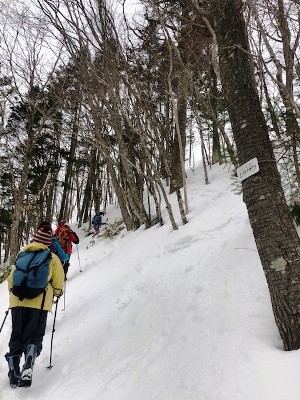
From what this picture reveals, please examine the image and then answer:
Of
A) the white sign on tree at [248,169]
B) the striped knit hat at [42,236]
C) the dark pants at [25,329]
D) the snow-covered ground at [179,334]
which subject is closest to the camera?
the snow-covered ground at [179,334]

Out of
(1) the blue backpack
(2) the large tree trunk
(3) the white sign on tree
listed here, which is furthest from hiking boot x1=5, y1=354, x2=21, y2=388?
(3) the white sign on tree

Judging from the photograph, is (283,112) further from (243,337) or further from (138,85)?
(138,85)

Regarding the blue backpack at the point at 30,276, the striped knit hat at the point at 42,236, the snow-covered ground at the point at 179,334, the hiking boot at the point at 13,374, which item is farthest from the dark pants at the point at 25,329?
the striped knit hat at the point at 42,236

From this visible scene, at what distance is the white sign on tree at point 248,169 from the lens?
10.3 ft

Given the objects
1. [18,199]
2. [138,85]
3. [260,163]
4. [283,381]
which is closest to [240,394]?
[283,381]

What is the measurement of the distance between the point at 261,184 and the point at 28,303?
3.21m

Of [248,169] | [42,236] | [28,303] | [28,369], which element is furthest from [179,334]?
[42,236]

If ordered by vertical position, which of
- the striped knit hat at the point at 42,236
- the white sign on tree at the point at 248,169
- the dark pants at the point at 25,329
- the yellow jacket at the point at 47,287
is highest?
the white sign on tree at the point at 248,169

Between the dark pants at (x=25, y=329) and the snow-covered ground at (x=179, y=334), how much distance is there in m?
0.46

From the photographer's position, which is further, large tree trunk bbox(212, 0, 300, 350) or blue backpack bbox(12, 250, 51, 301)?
blue backpack bbox(12, 250, 51, 301)

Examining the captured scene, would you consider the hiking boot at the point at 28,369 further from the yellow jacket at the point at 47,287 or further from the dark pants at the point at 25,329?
the yellow jacket at the point at 47,287

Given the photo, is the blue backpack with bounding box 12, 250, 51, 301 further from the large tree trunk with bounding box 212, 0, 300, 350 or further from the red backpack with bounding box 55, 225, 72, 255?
the red backpack with bounding box 55, 225, 72, 255

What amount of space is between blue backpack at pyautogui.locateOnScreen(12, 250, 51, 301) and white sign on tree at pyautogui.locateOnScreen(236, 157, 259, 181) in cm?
278

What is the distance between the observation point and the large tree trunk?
2980 millimetres
